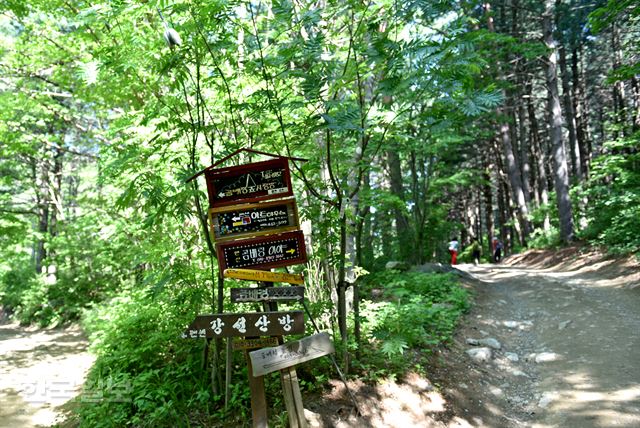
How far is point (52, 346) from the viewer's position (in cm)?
1048

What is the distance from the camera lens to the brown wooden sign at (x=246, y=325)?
3252 mm

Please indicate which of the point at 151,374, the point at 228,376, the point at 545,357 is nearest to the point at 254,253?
the point at 228,376

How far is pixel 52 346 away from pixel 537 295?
1181 centimetres

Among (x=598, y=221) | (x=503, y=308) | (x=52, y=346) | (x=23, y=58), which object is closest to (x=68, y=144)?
(x=23, y=58)

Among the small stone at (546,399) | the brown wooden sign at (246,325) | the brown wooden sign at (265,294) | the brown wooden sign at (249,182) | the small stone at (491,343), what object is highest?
the brown wooden sign at (249,182)

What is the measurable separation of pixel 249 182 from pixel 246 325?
1225mm

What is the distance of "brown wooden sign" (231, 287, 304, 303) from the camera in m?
3.41

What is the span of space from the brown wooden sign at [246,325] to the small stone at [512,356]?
13.4 ft

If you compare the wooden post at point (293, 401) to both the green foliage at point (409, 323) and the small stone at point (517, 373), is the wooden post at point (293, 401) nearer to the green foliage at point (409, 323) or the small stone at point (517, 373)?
the green foliage at point (409, 323)

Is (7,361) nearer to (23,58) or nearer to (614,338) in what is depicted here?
(23,58)

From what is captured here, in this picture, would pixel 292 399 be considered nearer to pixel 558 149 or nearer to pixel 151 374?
pixel 151 374

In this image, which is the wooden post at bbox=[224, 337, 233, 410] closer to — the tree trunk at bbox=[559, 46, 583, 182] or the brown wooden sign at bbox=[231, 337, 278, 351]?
the brown wooden sign at bbox=[231, 337, 278, 351]

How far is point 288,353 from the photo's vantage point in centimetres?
341

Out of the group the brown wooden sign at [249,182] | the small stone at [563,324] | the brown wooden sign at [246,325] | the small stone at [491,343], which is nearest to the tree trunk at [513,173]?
the small stone at [563,324]
